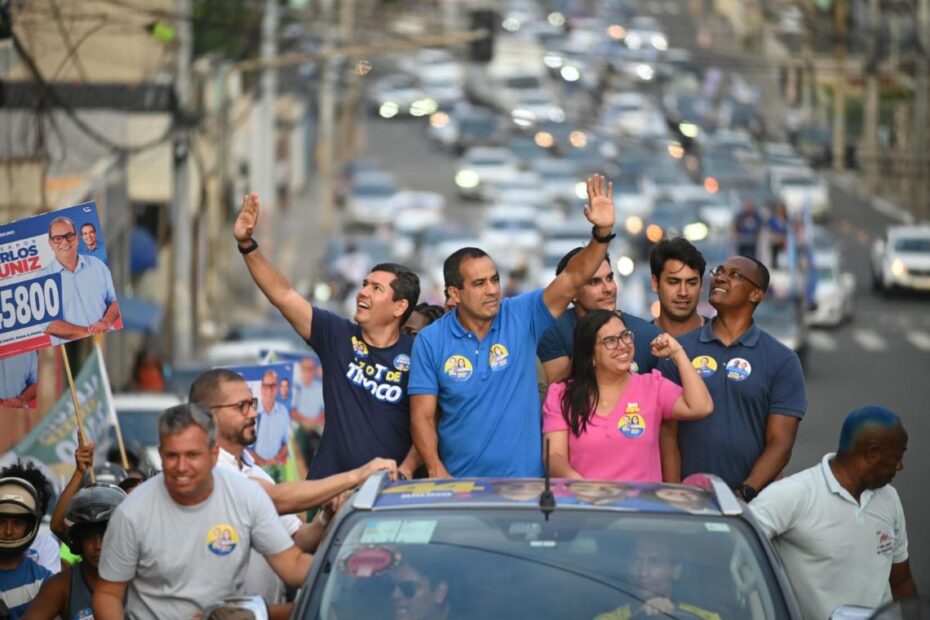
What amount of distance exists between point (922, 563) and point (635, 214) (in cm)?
4055

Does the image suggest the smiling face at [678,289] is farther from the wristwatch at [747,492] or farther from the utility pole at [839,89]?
the utility pole at [839,89]

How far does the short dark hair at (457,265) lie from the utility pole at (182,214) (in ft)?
67.8

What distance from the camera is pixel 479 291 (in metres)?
7.66

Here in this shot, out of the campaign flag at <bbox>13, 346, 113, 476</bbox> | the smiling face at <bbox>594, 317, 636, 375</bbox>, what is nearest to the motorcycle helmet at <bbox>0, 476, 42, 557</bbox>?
the smiling face at <bbox>594, 317, 636, 375</bbox>

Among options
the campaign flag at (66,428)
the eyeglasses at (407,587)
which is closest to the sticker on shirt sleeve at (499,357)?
the eyeglasses at (407,587)

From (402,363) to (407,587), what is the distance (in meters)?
2.26

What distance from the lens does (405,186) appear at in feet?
216

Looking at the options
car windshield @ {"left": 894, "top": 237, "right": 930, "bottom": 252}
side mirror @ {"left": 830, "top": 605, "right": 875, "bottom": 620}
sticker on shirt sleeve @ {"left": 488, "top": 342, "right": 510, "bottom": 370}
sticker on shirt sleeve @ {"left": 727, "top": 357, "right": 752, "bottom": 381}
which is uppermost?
sticker on shirt sleeve @ {"left": 488, "top": 342, "right": 510, "bottom": 370}

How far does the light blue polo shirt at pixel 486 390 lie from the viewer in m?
7.59

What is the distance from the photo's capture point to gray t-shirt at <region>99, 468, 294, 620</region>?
20.3 feet

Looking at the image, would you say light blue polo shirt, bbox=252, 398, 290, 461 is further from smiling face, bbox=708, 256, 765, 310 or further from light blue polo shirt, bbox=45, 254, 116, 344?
smiling face, bbox=708, 256, 765, 310

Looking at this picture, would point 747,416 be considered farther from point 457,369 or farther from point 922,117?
point 922,117

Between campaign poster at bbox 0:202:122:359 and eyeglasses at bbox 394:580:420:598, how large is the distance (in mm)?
3184

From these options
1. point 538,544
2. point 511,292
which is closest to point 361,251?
point 511,292
